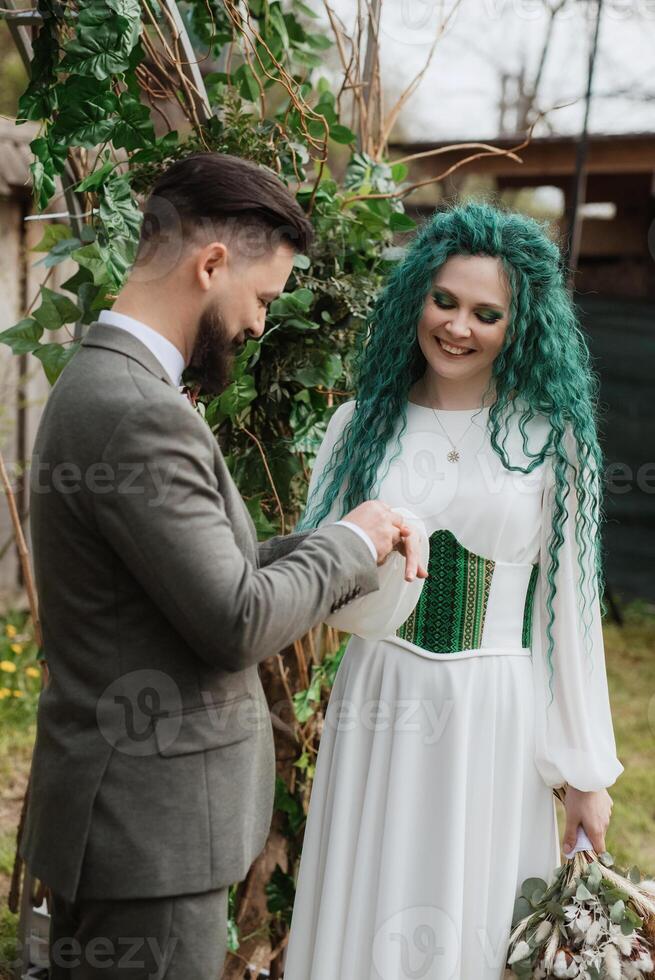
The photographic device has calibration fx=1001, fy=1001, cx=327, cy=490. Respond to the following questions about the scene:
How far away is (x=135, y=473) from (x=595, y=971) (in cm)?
108

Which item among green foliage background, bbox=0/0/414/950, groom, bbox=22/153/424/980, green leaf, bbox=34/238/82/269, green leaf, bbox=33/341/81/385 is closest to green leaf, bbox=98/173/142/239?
green foliage background, bbox=0/0/414/950

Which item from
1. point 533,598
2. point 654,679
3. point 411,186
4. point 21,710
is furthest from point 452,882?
point 654,679

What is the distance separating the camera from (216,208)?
125 cm

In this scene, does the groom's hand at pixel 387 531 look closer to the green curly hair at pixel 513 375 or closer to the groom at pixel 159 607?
the groom at pixel 159 607

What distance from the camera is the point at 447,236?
5.88 feet

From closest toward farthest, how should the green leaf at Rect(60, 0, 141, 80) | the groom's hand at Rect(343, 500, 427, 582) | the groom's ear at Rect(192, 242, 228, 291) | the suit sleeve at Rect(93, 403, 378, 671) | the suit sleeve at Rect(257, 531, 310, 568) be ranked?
the suit sleeve at Rect(93, 403, 378, 671) → the groom's ear at Rect(192, 242, 228, 291) → the groom's hand at Rect(343, 500, 427, 582) → the suit sleeve at Rect(257, 531, 310, 568) → the green leaf at Rect(60, 0, 141, 80)

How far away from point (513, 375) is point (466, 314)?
14 cm

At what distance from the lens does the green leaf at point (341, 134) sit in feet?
6.96

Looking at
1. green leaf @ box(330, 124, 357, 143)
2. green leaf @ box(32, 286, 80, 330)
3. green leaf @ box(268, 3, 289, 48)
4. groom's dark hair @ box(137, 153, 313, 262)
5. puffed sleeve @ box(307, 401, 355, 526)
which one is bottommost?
puffed sleeve @ box(307, 401, 355, 526)

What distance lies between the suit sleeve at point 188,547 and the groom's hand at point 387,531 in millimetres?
174

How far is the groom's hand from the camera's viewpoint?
1358 millimetres

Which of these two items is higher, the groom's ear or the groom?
the groom's ear

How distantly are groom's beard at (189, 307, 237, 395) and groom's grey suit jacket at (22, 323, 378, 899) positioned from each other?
0.07 m

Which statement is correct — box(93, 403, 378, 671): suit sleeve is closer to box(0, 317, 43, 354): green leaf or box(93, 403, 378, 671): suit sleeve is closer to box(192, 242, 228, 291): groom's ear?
box(192, 242, 228, 291): groom's ear
